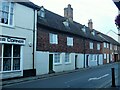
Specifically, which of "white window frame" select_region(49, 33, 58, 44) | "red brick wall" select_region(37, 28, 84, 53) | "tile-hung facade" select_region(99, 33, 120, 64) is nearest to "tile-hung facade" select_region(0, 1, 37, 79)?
"red brick wall" select_region(37, 28, 84, 53)

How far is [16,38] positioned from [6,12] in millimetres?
2397

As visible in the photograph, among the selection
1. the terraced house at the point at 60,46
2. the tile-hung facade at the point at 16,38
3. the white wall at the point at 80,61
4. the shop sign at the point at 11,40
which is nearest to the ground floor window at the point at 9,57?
the tile-hung facade at the point at 16,38

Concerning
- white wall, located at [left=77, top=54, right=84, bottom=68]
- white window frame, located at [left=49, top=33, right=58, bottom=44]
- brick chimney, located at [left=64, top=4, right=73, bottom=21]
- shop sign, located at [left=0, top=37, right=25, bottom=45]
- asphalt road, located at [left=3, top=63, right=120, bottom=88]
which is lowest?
asphalt road, located at [left=3, top=63, right=120, bottom=88]

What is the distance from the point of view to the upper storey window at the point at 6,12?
1836cm

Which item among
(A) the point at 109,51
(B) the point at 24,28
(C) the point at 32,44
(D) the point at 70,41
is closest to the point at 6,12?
(B) the point at 24,28

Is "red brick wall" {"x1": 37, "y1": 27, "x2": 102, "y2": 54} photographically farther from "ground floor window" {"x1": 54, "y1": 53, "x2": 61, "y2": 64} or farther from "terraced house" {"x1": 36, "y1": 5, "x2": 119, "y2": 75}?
"ground floor window" {"x1": 54, "y1": 53, "x2": 61, "y2": 64}

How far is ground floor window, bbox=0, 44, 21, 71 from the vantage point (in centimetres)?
1804

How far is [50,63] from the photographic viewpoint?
2658 centimetres

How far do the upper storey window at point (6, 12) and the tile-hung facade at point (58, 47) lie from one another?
5.04 meters

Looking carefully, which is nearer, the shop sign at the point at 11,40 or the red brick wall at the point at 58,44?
the shop sign at the point at 11,40

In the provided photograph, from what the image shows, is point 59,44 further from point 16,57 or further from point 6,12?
point 6,12

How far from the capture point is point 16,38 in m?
19.6

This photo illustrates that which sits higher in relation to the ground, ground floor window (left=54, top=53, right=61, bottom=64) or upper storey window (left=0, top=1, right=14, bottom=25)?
upper storey window (left=0, top=1, right=14, bottom=25)

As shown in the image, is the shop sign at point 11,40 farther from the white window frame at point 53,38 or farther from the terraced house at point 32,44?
the white window frame at point 53,38
